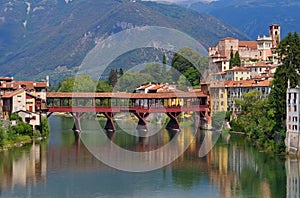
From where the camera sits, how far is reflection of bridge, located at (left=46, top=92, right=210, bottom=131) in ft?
213

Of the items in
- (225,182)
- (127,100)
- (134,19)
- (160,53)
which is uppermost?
(134,19)

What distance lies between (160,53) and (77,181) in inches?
4222

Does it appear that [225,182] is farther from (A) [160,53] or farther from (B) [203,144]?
(A) [160,53]

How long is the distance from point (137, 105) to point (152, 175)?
1259 inches

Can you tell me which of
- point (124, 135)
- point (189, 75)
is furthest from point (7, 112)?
point (189, 75)

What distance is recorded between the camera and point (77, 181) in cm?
3575

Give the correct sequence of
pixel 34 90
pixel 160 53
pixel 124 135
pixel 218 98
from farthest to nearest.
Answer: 1. pixel 160 53
2. pixel 218 98
3. pixel 34 90
4. pixel 124 135

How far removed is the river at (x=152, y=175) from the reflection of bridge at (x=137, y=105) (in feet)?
48.7

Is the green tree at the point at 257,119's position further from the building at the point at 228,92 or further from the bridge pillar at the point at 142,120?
the bridge pillar at the point at 142,120

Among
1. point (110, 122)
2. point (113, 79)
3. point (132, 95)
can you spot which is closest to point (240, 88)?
point (132, 95)

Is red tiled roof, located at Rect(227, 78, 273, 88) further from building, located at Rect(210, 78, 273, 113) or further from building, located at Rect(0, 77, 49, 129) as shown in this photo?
building, located at Rect(0, 77, 49, 129)

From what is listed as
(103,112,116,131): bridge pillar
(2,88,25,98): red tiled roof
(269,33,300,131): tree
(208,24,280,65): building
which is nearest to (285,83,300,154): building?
(269,33,300,131): tree

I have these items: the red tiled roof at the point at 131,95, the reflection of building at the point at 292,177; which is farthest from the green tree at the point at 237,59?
the reflection of building at the point at 292,177

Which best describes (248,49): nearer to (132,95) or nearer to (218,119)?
(218,119)
